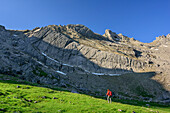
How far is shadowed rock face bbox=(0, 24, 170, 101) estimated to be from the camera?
236ft

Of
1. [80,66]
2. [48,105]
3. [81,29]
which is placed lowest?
[48,105]

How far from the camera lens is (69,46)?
437 feet

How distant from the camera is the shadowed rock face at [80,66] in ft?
236

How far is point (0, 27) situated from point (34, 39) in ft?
133

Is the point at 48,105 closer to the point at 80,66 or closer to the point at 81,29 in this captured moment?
the point at 80,66

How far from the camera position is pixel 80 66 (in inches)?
4535

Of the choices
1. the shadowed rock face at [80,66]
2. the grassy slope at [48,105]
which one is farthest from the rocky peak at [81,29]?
the grassy slope at [48,105]

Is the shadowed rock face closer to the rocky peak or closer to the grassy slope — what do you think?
the rocky peak

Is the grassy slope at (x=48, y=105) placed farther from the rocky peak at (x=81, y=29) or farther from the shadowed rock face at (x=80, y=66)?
the rocky peak at (x=81, y=29)

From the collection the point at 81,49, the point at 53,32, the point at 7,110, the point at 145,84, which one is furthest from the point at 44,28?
the point at 7,110

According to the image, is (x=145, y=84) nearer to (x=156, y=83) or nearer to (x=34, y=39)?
(x=156, y=83)

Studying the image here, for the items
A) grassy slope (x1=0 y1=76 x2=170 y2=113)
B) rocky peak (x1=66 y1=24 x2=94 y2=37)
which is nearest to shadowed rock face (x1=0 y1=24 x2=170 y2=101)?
rocky peak (x1=66 y1=24 x2=94 y2=37)

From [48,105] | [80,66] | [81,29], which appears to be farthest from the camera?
[81,29]

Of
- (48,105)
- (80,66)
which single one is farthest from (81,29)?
(48,105)
